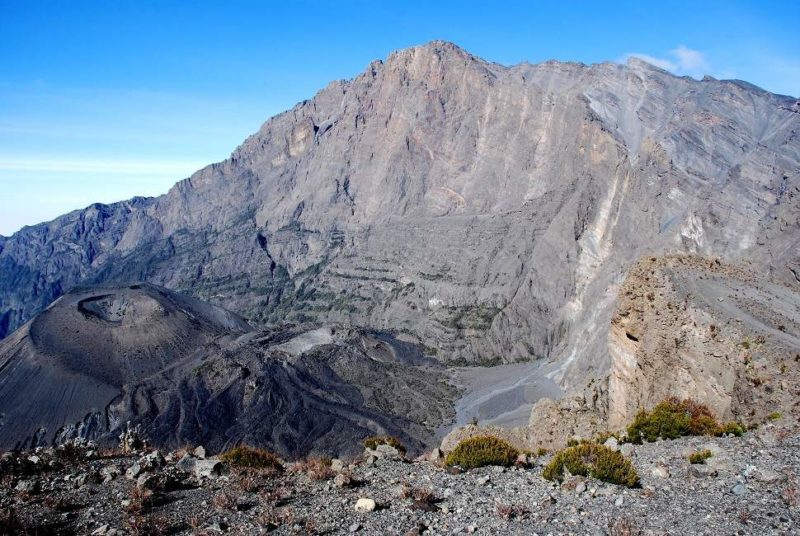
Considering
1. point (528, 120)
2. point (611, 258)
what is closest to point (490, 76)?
point (528, 120)

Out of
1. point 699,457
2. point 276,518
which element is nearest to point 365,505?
point 276,518

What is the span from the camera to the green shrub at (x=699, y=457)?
15618 mm

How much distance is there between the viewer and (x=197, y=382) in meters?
85.4

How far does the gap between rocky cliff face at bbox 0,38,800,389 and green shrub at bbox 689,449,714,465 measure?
5245 centimetres

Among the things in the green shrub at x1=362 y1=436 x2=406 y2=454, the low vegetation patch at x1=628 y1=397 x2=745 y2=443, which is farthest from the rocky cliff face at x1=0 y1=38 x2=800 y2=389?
the green shrub at x1=362 y1=436 x2=406 y2=454

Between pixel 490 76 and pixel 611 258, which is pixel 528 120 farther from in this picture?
pixel 611 258

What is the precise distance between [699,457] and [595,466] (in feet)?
9.70

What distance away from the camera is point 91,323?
95.3 meters

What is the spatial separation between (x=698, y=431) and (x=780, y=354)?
5643mm

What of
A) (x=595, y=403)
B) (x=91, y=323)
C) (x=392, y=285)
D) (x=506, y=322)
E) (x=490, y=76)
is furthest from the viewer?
(x=490, y=76)

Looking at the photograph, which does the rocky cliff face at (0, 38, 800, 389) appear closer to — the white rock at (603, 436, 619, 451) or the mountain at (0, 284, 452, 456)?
the mountain at (0, 284, 452, 456)

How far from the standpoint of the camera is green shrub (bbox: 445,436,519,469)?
17297mm

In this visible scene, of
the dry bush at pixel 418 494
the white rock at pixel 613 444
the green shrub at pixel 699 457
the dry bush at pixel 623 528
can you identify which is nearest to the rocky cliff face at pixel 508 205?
the white rock at pixel 613 444

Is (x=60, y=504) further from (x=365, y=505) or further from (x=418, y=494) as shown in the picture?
(x=418, y=494)
